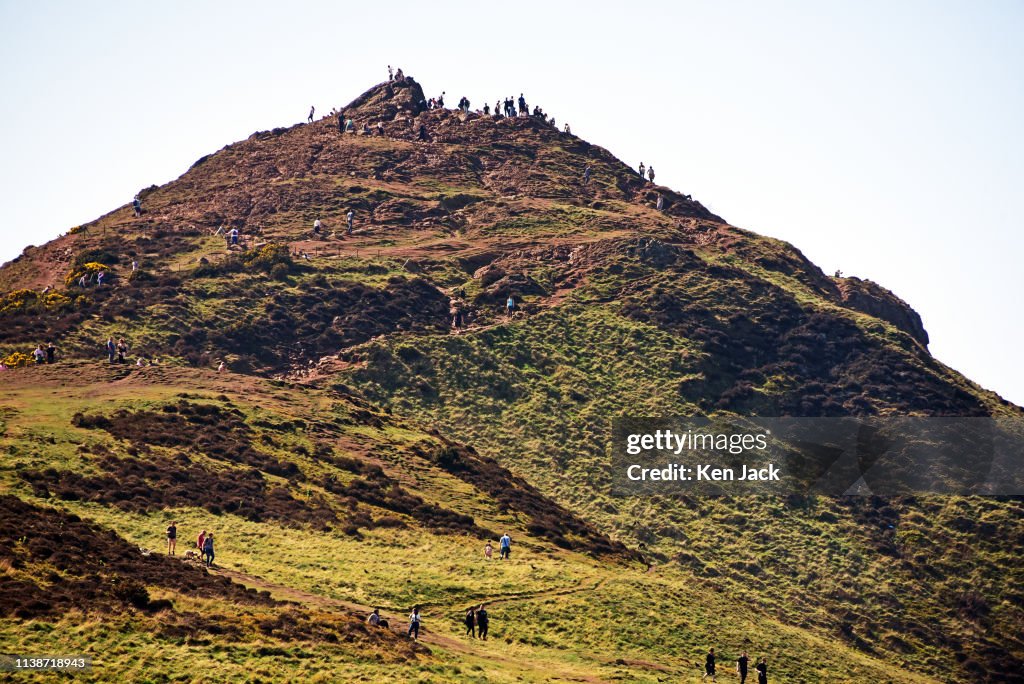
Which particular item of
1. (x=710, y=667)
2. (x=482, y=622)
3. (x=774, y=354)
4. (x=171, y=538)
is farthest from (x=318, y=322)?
(x=710, y=667)

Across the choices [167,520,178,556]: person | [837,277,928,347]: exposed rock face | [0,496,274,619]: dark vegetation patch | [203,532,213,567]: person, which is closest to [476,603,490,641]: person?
[0,496,274,619]: dark vegetation patch

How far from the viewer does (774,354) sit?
8875cm

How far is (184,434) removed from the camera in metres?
61.2

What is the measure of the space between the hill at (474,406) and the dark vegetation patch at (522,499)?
25 centimetres

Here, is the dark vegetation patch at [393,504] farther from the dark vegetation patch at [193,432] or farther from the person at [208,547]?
the person at [208,547]

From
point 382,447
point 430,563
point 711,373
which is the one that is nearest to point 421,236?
point 711,373

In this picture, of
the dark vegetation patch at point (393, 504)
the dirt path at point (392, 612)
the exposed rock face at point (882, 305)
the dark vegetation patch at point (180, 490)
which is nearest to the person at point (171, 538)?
the dirt path at point (392, 612)

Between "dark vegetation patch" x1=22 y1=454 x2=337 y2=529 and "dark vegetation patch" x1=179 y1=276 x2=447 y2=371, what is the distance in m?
24.7

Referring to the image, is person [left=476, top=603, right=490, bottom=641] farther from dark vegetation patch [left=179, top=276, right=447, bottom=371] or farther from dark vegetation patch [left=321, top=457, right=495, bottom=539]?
dark vegetation patch [left=179, top=276, right=447, bottom=371]

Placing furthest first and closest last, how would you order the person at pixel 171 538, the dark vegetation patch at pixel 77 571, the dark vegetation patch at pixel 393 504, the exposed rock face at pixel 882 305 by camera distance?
the exposed rock face at pixel 882 305 < the dark vegetation patch at pixel 393 504 < the person at pixel 171 538 < the dark vegetation patch at pixel 77 571

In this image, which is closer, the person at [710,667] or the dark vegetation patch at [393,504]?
the person at [710,667]

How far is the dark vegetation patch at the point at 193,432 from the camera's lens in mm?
59250

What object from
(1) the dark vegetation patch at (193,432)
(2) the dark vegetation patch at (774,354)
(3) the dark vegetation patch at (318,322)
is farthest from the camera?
(3) the dark vegetation patch at (318,322)

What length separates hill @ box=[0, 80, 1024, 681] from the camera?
49125mm
